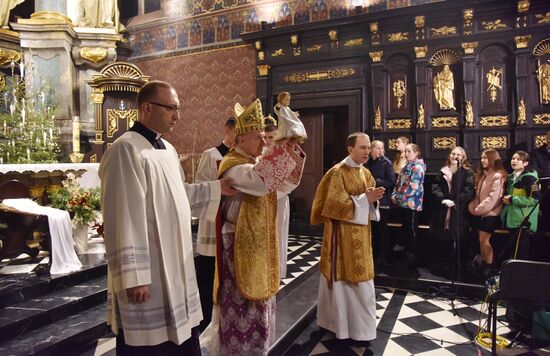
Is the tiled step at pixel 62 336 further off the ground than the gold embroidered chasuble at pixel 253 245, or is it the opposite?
the gold embroidered chasuble at pixel 253 245

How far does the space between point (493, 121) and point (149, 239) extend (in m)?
7.45

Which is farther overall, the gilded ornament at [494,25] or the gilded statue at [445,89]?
the gilded statue at [445,89]

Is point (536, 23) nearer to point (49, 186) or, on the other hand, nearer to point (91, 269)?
point (91, 269)

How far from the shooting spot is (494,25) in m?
7.25

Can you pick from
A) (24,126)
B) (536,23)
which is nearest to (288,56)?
(536,23)

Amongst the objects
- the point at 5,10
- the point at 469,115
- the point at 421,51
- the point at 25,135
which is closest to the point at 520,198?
the point at 469,115

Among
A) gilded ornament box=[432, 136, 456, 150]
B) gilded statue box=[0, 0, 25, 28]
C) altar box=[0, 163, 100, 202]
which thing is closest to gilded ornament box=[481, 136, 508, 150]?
gilded ornament box=[432, 136, 456, 150]

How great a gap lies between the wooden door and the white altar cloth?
5805mm

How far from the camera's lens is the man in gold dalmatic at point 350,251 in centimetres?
352

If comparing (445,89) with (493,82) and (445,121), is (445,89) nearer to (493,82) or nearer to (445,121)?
(445,121)

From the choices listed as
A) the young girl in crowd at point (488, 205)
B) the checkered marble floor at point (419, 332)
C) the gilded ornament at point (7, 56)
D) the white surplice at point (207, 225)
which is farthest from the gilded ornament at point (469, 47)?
the gilded ornament at point (7, 56)

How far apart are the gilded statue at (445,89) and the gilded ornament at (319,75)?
186 centimetres

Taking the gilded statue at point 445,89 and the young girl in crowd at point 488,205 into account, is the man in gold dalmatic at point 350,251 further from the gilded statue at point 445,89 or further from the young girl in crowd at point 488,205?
the gilded statue at point 445,89

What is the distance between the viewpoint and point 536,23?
692 centimetres
